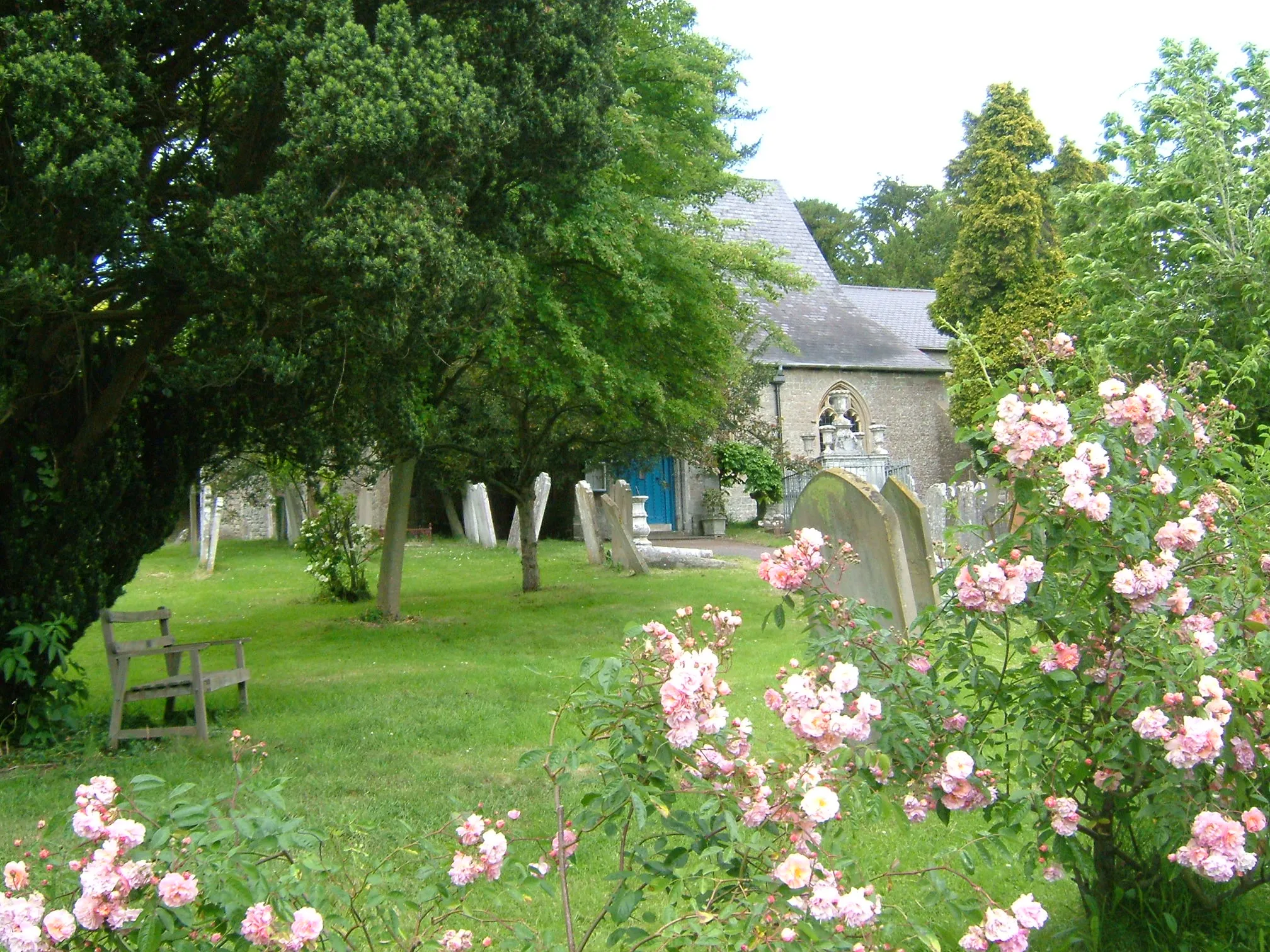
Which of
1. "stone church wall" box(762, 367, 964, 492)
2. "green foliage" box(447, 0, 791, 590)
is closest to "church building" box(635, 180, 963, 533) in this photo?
"stone church wall" box(762, 367, 964, 492)

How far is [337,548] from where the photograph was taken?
51.3 feet

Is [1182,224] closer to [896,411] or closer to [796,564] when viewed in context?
[896,411]

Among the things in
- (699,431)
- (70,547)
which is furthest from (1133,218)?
(70,547)

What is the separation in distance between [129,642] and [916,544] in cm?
550

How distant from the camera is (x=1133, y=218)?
19016 mm

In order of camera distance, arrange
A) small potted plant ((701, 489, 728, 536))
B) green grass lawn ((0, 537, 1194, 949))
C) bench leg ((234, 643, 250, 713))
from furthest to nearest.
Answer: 1. small potted plant ((701, 489, 728, 536))
2. bench leg ((234, 643, 250, 713))
3. green grass lawn ((0, 537, 1194, 949))

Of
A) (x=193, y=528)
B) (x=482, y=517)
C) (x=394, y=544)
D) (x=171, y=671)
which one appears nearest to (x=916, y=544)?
(x=171, y=671)

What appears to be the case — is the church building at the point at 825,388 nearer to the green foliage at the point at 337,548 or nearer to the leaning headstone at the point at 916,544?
the green foliage at the point at 337,548

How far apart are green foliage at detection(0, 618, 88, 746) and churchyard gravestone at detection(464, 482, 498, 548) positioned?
1707 centimetres

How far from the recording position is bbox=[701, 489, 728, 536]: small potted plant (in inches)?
1111

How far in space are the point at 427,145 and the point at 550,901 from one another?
16.1 ft

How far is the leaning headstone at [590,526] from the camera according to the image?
20.2 meters

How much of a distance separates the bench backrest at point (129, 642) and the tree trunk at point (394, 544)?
5.08 m

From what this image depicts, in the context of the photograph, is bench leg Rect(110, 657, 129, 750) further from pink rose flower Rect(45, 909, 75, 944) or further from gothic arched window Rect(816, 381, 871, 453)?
gothic arched window Rect(816, 381, 871, 453)
